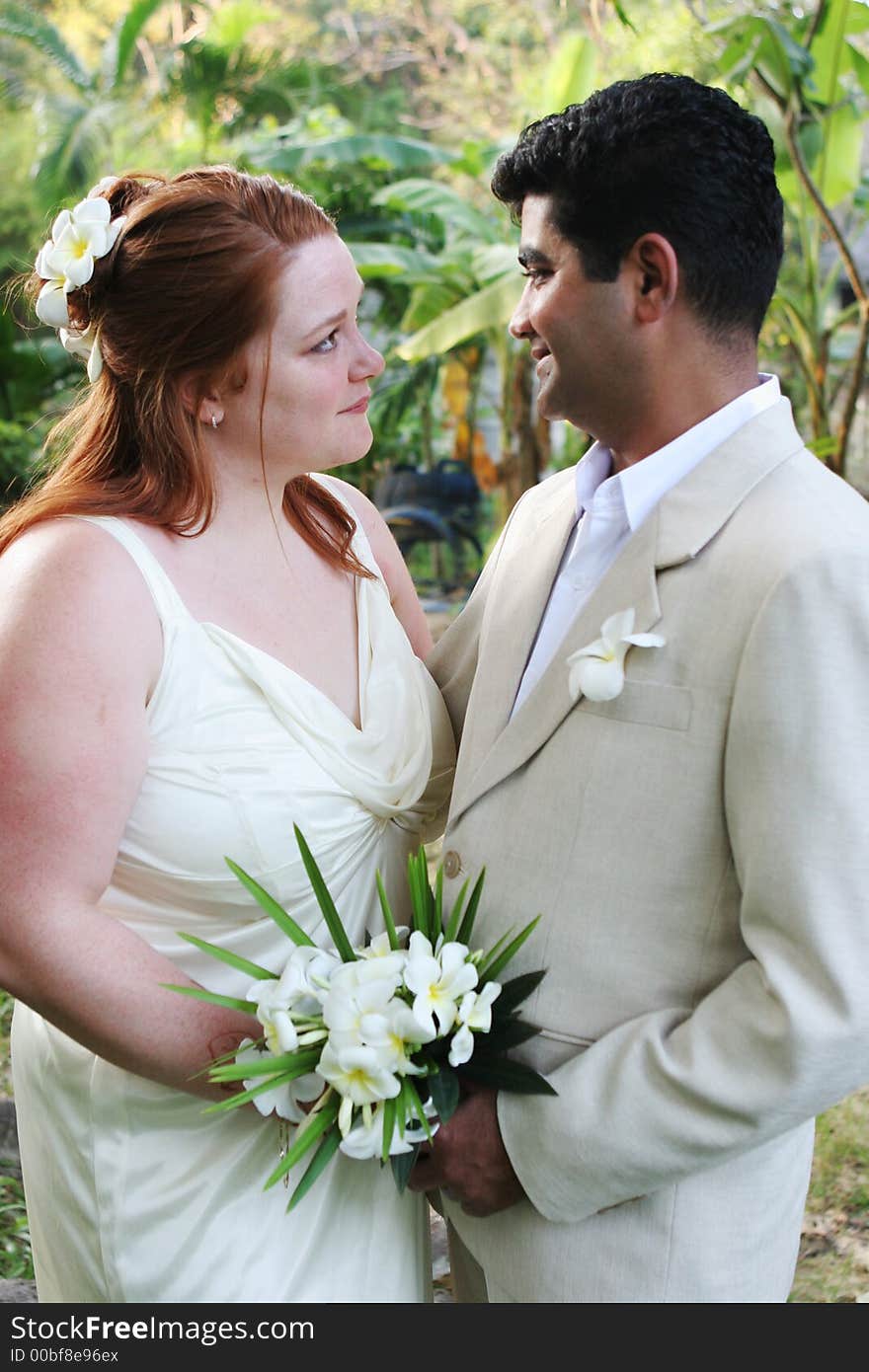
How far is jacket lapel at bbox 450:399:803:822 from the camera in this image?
5.68 feet

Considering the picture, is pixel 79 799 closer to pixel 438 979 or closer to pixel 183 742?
pixel 183 742

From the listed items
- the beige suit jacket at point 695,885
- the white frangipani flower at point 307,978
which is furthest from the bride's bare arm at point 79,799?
the beige suit jacket at point 695,885

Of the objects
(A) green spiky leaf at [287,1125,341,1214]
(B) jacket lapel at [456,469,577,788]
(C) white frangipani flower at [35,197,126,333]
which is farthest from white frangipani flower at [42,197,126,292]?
(A) green spiky leaf at [287,1125,341,1214]

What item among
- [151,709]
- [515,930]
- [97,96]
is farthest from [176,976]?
[97,96]

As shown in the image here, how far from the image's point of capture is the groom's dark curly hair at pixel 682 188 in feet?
5.74

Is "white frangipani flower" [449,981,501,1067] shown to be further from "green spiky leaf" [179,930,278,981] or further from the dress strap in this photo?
the dress strap

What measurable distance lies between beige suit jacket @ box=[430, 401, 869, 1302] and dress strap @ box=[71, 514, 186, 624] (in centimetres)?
52

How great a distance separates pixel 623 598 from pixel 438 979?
1.83ft

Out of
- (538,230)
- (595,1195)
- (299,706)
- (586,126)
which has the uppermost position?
(586,126)

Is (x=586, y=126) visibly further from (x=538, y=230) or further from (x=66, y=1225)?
(x=66, y=1225)

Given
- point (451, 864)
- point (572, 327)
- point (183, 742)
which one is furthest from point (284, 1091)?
point (572, 327)

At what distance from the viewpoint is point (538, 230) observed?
74.5 inches

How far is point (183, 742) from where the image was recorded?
1.95m

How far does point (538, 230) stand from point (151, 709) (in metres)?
0.89
